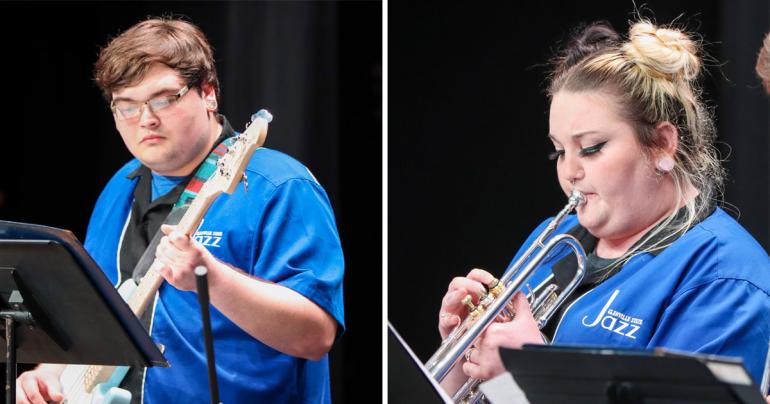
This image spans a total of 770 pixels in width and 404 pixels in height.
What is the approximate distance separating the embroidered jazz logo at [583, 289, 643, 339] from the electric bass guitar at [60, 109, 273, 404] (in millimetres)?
940

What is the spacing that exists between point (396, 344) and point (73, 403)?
108 cm

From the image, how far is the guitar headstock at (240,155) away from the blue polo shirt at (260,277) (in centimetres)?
19

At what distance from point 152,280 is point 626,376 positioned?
1.47 meters

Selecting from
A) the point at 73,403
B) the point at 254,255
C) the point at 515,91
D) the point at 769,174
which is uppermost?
the point at 515,91

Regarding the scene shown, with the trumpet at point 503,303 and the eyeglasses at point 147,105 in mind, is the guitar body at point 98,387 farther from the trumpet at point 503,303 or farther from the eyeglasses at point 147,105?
the trumpet at point 503,303

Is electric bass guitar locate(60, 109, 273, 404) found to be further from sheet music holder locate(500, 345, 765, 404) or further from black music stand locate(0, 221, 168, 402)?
sheet music holder locate(500, 345, 765, 404)

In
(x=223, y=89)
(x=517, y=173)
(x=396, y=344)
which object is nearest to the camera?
(x=396, y=344)

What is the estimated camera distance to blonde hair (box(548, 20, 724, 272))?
2.53m

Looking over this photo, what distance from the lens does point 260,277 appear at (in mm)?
2699

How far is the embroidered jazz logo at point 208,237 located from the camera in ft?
8.94

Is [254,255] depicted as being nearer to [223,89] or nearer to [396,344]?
[396,344]

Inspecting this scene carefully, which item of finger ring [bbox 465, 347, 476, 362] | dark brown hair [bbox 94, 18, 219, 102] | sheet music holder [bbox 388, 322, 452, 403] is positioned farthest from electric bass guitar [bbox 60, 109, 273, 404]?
finger ring [bbox 465, 347, 476, 362]

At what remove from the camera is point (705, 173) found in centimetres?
259

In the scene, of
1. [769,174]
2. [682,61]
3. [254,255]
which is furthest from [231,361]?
[769,174]
